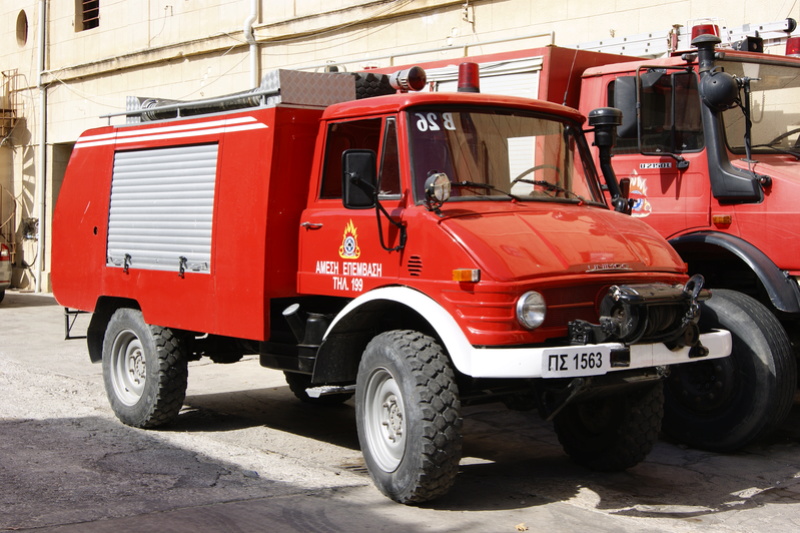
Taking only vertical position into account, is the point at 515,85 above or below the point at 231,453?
above

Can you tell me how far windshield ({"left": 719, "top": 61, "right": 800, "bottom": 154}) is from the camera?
7.87 meters

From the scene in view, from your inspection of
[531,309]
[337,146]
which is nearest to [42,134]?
[337,146]

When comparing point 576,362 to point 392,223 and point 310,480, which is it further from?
point 310,480

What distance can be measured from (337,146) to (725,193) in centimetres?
297

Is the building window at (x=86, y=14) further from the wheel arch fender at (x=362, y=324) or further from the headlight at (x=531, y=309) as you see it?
the headlight at (x=531, y=309)

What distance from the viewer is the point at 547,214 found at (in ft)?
20.7

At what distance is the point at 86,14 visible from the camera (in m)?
22.8

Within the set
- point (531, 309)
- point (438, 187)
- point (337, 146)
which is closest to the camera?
point (531, 309)

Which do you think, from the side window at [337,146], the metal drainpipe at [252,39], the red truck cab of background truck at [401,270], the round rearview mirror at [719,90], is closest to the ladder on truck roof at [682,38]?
the round rearview mirror at [719,90]

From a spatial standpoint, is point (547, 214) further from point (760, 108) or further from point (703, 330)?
point (760, 108)

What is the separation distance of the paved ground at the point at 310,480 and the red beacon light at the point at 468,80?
2707mm

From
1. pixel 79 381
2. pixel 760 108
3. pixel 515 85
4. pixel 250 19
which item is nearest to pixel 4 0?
pixel 250 19

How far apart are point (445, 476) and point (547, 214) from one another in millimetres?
1746

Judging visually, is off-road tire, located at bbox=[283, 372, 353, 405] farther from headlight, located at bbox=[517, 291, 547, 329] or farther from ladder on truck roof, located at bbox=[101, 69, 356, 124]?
headlight, located at bbox=[517, 291, 547, 329]
